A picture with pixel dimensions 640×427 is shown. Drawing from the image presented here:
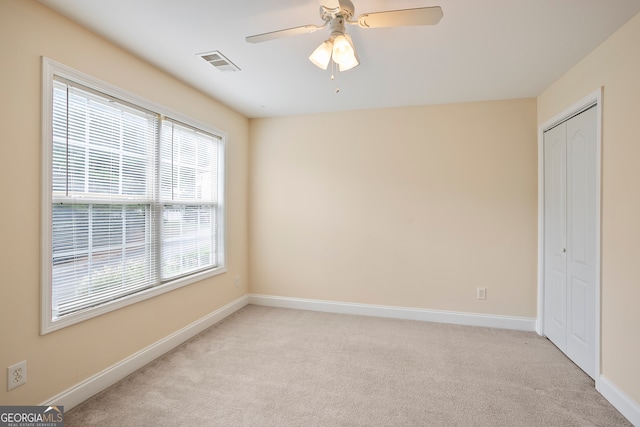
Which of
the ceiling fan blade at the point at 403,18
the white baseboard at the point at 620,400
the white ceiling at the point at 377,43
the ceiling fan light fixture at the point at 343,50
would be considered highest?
the white ceiling at the point at 377,43

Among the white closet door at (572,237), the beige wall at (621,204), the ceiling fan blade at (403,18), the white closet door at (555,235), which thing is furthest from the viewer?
the white closet door at (555,235)

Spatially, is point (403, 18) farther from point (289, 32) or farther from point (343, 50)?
point (289, 32)

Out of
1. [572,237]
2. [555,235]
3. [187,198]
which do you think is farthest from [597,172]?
[187,198]

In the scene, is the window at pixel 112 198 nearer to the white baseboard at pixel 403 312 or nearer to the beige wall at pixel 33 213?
the beige wall at pixel 33 213

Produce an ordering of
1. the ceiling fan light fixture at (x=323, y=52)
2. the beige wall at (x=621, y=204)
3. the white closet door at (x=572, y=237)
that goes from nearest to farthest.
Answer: the ceiling fan light fixture at (x=323, y=52) < the beige wall at (x=621, y=204) < the white closet door at (x=572, y=237)

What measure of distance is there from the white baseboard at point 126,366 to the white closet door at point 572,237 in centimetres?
349

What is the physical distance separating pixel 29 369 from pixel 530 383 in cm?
338

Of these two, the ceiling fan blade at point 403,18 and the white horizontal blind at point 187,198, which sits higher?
the ceiling fan blade at point 403,18

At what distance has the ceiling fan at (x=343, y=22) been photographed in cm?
142

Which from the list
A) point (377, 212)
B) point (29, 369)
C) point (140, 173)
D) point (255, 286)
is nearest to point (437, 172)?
point (377, 212)

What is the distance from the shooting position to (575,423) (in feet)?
5.87

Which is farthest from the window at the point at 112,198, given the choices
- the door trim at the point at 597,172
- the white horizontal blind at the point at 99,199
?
the door trim at the point at 597,172

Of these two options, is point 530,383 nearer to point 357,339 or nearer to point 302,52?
point 357,339
